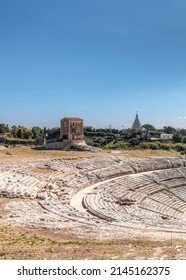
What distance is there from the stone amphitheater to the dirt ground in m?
0.90

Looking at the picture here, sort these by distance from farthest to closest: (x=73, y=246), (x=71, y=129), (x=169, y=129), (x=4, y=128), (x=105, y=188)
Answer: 1. (x=169, y=129)
2. (x=4, y=128)
3. (x=71, y=129)
4. (x=105, y=188)
5. (x=73, y=246)

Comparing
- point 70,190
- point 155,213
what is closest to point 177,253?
point 155,213

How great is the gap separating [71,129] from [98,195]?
116ft

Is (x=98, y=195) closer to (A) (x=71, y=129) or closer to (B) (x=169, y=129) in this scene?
(A) (x=71, y=129)

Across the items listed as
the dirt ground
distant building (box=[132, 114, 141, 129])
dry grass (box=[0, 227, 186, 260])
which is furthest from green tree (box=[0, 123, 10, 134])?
dry grass (box=[0, 227, 186, 260])

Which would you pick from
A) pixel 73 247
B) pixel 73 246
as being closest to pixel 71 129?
pixel 73 246

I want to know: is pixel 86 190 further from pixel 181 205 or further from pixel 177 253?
pixel 177 253

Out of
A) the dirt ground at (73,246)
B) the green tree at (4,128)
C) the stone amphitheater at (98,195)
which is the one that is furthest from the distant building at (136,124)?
the dirt ground at (73,246)

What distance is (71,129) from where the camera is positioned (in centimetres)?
6069

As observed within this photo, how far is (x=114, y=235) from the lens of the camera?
41.4 feet

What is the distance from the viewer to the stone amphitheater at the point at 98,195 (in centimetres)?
1502

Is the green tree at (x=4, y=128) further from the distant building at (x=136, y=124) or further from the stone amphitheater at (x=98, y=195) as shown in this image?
the distant building at (x=136, y=124)

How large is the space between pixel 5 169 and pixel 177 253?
2493cm

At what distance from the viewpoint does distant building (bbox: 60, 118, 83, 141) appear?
60.2 metres
